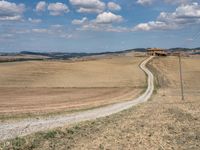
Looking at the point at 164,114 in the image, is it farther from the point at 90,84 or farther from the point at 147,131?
the point at 90,84

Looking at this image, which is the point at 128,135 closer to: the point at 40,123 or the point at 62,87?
the point at 40,123

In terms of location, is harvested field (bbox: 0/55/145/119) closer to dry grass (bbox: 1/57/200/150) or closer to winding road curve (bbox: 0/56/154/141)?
winding road curve (bbox: 0/56/154/141)

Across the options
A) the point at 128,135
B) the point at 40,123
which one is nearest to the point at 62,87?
the point at 40,123

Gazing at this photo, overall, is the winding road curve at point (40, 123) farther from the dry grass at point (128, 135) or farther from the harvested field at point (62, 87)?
the harvested field at point (62, 87)

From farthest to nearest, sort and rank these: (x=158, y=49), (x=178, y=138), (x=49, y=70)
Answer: (x=158, y=49) < (x=49, y=70) < (x=178, y=138)

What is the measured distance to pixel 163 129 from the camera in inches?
993

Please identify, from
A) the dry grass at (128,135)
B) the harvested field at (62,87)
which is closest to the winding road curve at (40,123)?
the dry grass at (128,135)

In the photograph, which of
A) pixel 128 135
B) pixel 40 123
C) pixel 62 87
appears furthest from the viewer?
pixel 62 87

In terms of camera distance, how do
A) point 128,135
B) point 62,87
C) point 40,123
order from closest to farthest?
1. point 128,135
2. point 40,123
3. point 62,87

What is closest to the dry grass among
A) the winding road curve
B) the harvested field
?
the winding road curve

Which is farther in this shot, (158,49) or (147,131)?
(158,49)

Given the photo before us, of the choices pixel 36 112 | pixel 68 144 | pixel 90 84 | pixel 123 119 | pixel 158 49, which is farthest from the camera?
pixel 158 49

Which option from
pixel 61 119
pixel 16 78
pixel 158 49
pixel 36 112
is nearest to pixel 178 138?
pixel 61 119

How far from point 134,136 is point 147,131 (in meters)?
1.93
